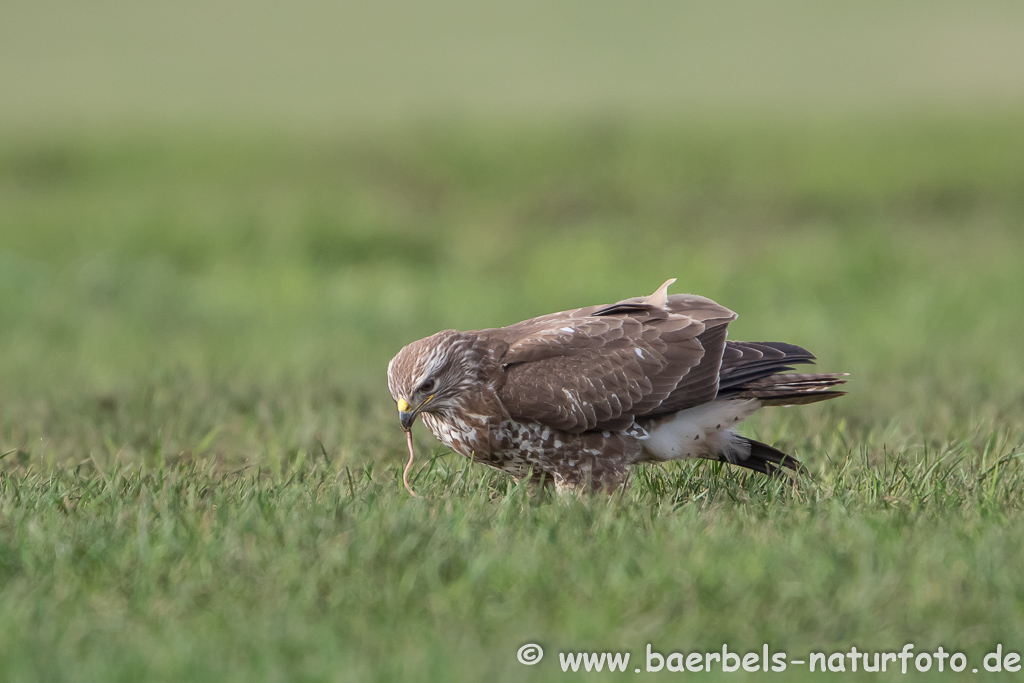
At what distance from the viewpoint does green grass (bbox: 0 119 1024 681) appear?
10.2ft

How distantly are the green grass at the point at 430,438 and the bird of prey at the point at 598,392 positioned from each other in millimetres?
160

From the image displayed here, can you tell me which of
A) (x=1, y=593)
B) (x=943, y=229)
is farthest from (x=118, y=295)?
(x=943, y=229)

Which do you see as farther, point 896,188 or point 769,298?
point 896,188

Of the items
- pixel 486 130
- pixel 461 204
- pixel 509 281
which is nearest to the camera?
pixel 509 281

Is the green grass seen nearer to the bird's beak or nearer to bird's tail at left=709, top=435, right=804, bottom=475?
bird's tail at left=709, top=435, right=804, bottom=475

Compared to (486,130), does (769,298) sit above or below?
below

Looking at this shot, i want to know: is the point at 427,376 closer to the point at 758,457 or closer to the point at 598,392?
the point at 598,392

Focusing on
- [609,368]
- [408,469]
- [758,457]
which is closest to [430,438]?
[408,469]

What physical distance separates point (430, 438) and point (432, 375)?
1.83 m

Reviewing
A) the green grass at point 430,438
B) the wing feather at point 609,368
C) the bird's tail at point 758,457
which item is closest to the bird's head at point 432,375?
the wing feather at point 609,368

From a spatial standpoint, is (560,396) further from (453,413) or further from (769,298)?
(769,298)

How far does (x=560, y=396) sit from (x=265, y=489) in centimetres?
116

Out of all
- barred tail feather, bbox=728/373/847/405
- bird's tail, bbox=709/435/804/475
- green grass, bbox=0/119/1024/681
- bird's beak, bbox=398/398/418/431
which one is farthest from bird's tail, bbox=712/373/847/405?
bird's beak, bbox=398/398/418/431

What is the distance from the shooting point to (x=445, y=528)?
3646 millimetres
